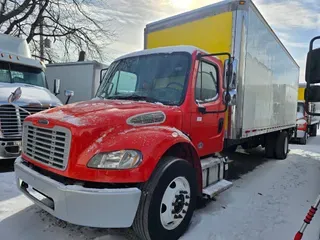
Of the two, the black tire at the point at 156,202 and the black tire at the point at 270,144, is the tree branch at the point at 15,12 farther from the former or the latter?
the black tire at the point at 156,202

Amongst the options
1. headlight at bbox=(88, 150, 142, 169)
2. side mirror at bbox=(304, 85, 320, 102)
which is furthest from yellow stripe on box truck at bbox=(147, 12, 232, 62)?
headlight at bbox=(88, 150, 142, 169)

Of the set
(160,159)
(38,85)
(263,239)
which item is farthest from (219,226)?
(38,85)

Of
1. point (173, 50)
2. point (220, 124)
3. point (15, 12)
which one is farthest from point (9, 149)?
point (15, 12)

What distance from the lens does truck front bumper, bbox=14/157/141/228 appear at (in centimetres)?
240

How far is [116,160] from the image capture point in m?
2.50

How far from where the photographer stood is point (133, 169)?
2521mm

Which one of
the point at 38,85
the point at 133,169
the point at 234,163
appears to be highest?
the point at 38,85

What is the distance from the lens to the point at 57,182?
2.57 meters

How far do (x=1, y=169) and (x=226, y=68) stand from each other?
4.97 m

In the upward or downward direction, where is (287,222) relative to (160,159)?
downward

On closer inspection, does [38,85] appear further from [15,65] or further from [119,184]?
[119,184]

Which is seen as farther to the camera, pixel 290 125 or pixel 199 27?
pixel 290 125

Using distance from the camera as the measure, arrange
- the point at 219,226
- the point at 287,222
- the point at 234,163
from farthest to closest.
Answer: the point at 234,163, the point at 287,222, the point at 219,226

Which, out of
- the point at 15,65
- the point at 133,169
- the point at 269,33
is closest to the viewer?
the point at 133,169
